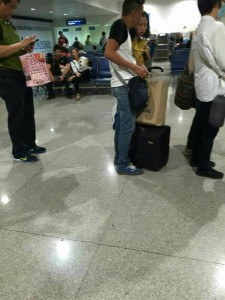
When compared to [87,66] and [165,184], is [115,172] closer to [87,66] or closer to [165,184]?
[165,184]

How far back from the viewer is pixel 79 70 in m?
6.21

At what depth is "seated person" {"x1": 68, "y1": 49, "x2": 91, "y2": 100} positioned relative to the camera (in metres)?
6.14

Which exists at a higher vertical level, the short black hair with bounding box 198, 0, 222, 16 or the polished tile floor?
the short black hair with bounding box 198, 0, 222, 16

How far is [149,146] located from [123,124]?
1.16 ft

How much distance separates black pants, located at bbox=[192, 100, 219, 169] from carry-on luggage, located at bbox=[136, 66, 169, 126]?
31cm

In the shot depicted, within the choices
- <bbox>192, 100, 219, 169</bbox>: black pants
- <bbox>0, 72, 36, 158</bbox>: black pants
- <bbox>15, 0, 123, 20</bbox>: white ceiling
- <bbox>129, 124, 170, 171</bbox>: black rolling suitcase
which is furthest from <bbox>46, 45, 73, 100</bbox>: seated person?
<bbox>192, 100, 219, 169</bbox>: black pants

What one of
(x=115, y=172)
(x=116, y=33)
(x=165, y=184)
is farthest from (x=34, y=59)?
(x=165, y=184)

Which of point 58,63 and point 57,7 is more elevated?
point 57,7

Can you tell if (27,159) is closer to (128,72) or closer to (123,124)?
(123,124)

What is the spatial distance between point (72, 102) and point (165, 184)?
401 centimetres

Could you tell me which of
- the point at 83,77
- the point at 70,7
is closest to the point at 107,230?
the point at 83,77

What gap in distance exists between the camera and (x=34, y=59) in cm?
256

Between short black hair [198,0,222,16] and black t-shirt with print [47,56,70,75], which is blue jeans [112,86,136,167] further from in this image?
black t-shirt with print [47,56,70,75]

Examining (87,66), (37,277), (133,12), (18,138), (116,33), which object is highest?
(133,12)
